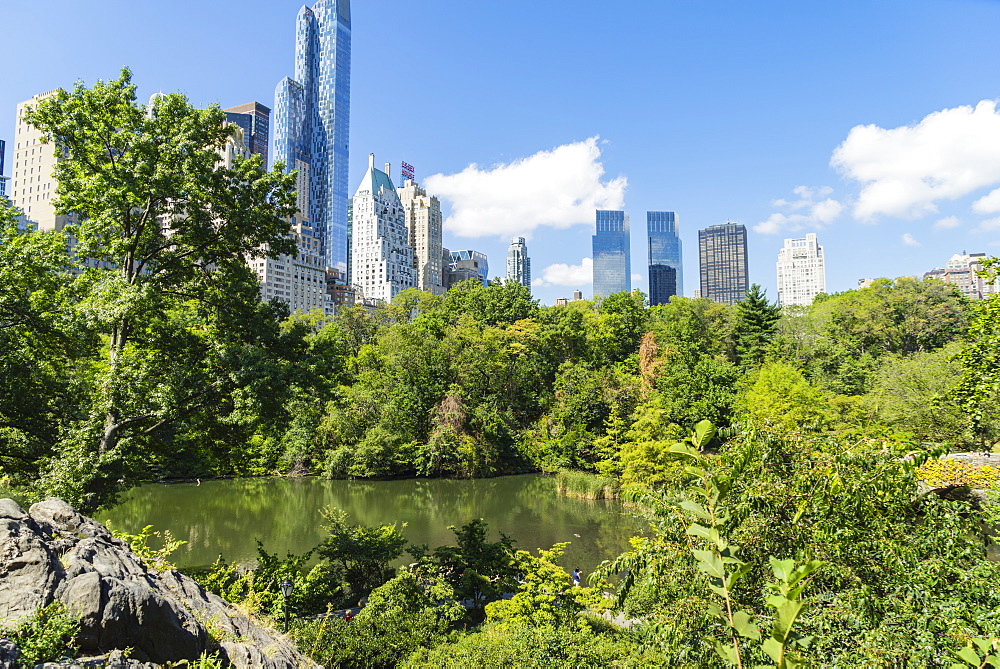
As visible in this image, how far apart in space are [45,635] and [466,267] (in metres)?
134

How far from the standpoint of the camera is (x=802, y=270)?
178 m

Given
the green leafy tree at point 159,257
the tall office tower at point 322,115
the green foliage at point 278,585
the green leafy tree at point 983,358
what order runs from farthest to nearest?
the tall office tower at point 322,115 < the green foliage at point 278,585 < the green leafy tree at point 159,257 < the green leafy tree at point 983,358

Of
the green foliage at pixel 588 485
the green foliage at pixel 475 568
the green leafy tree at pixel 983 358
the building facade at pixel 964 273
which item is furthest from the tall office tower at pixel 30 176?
the building facade at pixel 964 273

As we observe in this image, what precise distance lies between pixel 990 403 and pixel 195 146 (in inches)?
801

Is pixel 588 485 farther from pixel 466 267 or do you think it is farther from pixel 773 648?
pixel 466 267

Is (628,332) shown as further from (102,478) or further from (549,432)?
(102,478)

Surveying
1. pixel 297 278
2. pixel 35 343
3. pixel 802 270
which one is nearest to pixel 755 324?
pixel 35 343

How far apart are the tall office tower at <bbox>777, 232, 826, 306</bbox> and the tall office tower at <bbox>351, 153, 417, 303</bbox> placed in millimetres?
126640

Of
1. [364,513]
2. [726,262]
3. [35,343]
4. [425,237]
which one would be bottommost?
[364,513]

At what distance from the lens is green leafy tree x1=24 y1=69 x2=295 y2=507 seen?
7652 mm

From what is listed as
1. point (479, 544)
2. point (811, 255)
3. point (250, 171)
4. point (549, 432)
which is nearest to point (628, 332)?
point (549, 432)

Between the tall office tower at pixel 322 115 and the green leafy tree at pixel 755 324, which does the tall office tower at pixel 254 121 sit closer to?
the tall office tower at pixel 322 115

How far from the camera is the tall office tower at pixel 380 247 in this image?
109m

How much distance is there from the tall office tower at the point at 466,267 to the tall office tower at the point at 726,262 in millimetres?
86399
